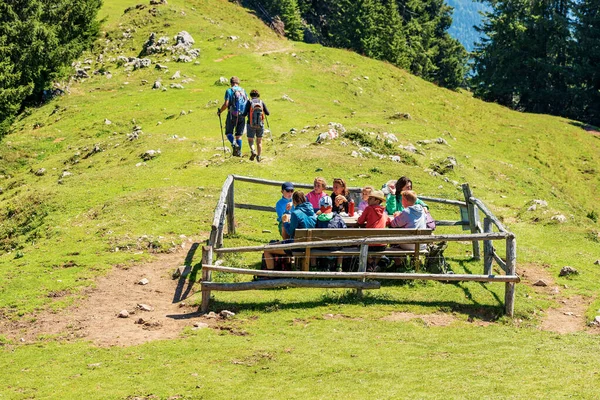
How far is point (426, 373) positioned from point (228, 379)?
3403 millimetres

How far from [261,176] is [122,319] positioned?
12465mm

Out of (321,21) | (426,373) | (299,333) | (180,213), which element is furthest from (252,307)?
(321,21)

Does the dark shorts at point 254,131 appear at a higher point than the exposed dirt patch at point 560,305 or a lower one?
higher

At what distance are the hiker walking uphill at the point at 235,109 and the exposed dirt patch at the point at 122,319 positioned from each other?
34.3 feet

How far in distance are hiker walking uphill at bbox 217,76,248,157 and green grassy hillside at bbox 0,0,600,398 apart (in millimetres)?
1297

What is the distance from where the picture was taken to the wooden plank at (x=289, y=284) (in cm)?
1499

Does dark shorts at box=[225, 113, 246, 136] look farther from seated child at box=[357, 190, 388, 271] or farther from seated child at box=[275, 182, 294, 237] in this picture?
seated child at box=[357, 190, 388, 271]

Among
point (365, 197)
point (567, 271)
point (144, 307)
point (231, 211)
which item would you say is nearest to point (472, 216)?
point (567, 271)

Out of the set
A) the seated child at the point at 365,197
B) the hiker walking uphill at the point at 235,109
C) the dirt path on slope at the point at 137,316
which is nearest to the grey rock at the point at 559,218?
the dirt path on slope at the point at 137,316

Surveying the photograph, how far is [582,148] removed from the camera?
47.5m

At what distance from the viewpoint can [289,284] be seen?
49.9 feet

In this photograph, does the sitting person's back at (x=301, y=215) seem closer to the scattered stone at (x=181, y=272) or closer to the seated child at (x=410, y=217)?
the seated child at (x=410, y=217)

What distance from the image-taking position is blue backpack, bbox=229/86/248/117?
26.4 m

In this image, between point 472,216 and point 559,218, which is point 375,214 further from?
point 559,218
